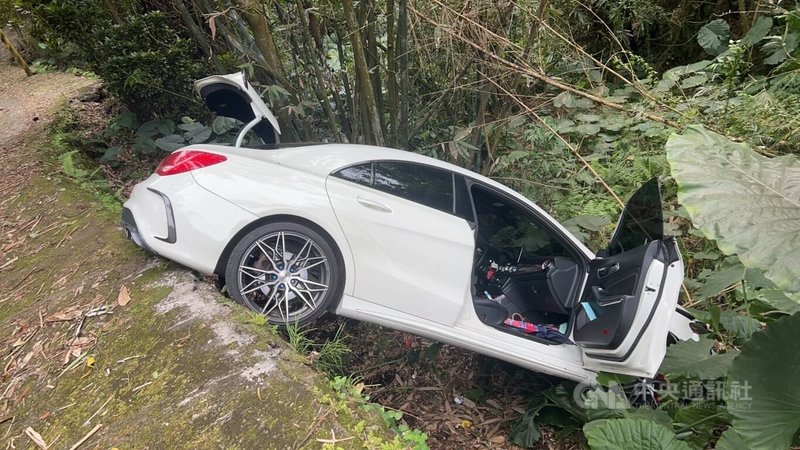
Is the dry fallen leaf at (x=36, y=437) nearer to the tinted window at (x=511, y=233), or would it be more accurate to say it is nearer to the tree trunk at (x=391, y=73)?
the tinted window at (x=511, y=233)

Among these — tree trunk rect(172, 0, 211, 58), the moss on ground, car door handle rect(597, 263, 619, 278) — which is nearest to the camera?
the moss on ground

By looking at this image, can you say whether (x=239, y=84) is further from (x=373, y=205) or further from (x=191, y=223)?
(x=373, y=205)

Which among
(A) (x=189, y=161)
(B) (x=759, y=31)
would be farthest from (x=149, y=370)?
(B) (x=759, y=31)

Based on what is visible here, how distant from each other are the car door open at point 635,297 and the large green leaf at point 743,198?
4.14ft

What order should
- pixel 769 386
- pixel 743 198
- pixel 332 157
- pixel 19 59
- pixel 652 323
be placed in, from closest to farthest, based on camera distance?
pixel 743 198, pixel 769 386, pixel 652 323, pixel 332 157, pixel 19 59

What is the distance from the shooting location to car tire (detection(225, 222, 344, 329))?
267 centimetres

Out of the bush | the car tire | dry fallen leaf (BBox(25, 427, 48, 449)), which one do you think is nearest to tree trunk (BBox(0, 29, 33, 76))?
the bush

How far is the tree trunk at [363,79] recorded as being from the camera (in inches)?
149

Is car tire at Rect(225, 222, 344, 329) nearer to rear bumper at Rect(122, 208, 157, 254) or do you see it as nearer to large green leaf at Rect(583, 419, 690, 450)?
rear bumper at Rect(122, 208, 157, 254)

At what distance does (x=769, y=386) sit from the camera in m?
1.63

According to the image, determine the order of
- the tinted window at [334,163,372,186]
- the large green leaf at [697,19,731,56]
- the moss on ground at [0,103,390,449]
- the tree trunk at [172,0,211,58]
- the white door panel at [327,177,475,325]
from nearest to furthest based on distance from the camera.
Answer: the moss on ground at [0,103,390,449] → the white door panel at [327,177,475,325] → the tinted window at [334,163,372,186] → the tree trunk at [172,0,211,58] → the large green leaf at [697,19,731,56]

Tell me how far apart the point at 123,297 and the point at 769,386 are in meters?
3.13

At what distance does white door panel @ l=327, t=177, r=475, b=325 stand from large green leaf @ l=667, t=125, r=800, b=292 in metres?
1.47

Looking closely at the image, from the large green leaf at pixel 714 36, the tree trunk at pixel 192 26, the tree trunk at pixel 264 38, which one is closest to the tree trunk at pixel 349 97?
the tree trunk at pixel 264 38
